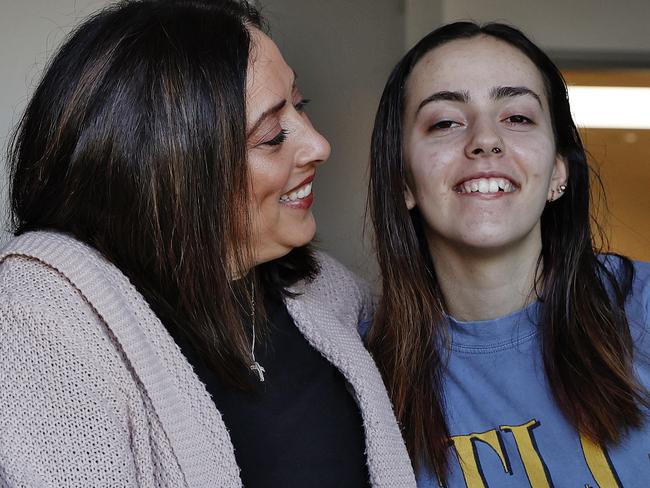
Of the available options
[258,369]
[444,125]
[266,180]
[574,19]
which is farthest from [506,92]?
[574,19]

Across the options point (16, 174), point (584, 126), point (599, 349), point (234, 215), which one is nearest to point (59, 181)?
point (16, 174)

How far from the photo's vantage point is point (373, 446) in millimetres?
1381

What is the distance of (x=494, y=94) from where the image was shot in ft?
5.23

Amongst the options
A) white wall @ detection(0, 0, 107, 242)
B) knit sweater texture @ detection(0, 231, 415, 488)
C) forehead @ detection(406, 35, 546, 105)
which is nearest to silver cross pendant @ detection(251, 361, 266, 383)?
knit sweater texture @ detection(0, 231, 415, 488)

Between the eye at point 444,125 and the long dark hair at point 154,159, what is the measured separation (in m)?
0.47

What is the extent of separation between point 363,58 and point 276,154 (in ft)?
3.95

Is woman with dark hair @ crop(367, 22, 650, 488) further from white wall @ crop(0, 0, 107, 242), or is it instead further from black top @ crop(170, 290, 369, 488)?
white wall @ crop(0, 0, 107, 242)

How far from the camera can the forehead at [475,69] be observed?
161 cm

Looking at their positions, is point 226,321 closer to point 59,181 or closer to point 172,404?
point 172,404

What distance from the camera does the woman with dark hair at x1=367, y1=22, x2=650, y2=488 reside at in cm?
143

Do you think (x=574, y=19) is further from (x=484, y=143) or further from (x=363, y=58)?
(x=484, y=143)

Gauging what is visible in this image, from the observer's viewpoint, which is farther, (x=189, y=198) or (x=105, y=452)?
(x=189, y=198)

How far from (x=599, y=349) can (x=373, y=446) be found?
0.43 m

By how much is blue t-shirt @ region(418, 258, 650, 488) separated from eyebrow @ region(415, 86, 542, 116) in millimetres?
373
